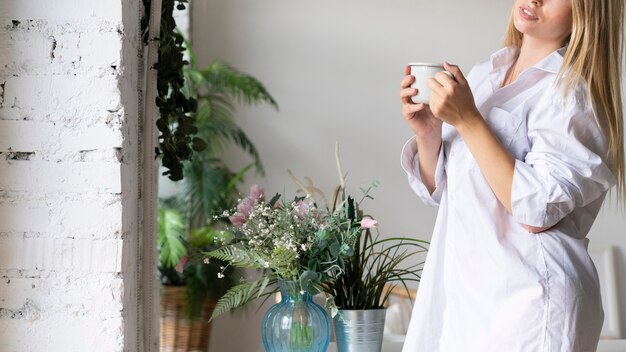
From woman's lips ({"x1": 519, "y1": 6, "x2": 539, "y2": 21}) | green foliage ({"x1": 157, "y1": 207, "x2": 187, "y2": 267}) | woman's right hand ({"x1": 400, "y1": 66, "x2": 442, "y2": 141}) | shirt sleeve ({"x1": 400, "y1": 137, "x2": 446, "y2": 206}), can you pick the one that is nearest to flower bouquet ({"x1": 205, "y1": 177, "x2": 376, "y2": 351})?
shirt sleeve ({"x1": 400, "y1": 137, "x2": 446, "y2": 206})

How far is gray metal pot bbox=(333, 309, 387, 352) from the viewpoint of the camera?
1.60 metres

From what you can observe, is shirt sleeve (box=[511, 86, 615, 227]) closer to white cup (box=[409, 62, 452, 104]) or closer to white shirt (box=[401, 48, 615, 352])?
white shirt (box=[401, 48, 615, 352])

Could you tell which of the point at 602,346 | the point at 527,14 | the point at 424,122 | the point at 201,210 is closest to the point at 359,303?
the point at 424,122

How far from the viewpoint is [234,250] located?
157cm

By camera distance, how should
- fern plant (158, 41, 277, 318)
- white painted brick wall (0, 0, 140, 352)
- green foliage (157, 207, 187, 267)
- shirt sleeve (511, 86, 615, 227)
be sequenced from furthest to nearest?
1. fern plant (158, 41, 277, 318)
2. green foliage (157, 207, 187, 267)
3. white painted brick wall (0, 0, 140, 352)
4. shirt sleeve (511, 86, 615, 227)

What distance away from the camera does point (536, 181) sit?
115cm

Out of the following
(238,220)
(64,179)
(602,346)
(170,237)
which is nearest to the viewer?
(64,179)

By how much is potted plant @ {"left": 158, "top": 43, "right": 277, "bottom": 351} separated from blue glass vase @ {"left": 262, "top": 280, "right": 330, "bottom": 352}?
70.3 inches

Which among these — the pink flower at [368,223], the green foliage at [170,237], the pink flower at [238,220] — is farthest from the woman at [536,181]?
the green foliage at [170,237]

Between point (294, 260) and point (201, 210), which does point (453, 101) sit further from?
point (201, 210)

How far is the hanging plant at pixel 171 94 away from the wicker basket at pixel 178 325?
1.77 metres

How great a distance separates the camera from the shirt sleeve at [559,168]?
1141 millimetres

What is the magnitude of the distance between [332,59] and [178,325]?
A: 1.46m

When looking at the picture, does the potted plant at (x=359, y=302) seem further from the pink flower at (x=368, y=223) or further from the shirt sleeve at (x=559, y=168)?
the shirt sleeve at (x=559, y=168)
